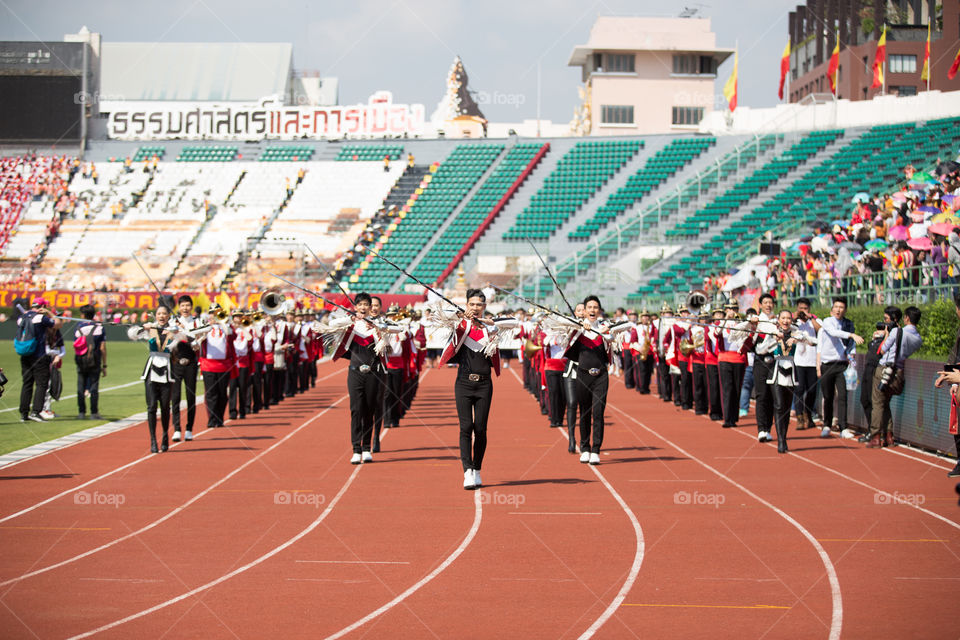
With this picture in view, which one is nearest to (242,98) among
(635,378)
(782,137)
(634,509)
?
(782,137)

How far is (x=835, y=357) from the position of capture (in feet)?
52.0

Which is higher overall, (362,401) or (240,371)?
(240,371)

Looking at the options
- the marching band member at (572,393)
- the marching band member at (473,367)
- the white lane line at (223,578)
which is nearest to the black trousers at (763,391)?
the marching band member at (572,393)

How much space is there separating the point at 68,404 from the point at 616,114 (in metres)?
48.8

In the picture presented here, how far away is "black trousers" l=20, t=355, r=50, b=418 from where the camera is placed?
17.2 m

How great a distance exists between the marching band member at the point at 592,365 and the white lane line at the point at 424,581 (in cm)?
318

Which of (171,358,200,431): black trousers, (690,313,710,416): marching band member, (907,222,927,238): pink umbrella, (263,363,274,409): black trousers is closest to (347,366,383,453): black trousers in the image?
(171,358,200,431): black trousers

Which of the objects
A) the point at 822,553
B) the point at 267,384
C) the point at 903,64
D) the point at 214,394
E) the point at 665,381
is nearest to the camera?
the point at 822,553

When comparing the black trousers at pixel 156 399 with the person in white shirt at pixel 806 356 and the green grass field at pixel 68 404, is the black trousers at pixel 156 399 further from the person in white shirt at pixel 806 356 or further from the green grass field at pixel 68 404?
the person in white shirt at pixel 806 356

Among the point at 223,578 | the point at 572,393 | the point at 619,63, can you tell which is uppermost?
the point at 619,63

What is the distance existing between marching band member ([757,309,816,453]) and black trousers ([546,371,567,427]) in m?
3.01

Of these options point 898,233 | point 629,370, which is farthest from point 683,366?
point 629,370

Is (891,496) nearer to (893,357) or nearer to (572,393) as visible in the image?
(893,357)

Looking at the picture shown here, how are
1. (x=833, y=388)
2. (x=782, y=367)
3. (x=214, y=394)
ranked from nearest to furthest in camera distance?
(x=782, y=367), (x=833, y=388), (x=214, y=394)
